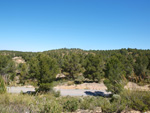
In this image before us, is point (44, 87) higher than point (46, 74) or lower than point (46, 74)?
lower

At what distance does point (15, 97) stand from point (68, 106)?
2529 millimetres

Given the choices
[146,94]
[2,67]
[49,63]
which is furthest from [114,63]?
[2,67]

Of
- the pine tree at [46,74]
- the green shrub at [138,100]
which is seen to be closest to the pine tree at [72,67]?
the pine tree at [46,74]

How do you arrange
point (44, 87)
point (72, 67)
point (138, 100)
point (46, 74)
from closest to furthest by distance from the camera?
1. point (138, 100)
2. point (44, 87)
3. point (46, 74)
4. point (72, 67)

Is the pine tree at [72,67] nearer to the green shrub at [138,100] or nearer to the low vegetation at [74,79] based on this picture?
the low vegetation at [74,79]

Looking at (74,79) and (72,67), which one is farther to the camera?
(74,79)

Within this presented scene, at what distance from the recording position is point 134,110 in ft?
16.6

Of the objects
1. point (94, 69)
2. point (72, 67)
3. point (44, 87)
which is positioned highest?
point (72, 67)

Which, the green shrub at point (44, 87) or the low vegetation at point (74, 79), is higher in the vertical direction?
the low vegetation at point (74, 79)

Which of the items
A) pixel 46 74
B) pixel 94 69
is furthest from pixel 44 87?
pixel 94 69

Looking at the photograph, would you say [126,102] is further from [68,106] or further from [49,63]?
[49,63]

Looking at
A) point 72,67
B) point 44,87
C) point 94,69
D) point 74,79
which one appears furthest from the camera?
point 74,79

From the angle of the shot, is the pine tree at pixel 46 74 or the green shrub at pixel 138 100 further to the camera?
the pine tree at pixel 46 74

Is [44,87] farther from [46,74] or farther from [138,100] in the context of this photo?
[138,100]
